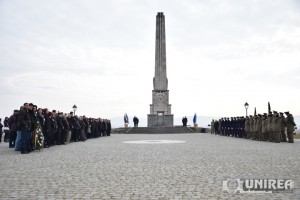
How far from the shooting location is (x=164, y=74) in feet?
168

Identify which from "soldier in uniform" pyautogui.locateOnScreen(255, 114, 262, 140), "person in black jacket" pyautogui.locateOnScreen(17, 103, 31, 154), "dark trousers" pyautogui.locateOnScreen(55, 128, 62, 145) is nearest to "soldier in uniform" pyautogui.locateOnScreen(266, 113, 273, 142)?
"soldier in uniform" pyautogui.locateOnScreen(255, 114, 262, 140)

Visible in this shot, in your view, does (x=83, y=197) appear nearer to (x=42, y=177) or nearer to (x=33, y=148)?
(x=42, y=177)

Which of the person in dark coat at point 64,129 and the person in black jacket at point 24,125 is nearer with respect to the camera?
the person in black jacket at point 24,125

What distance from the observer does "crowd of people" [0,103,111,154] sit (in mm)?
13961

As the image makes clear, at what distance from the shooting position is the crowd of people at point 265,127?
20.7 m

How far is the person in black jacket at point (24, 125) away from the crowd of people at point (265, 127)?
15.1 metres

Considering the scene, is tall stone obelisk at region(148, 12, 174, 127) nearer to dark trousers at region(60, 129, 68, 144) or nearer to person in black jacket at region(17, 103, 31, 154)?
dark trousers at region(60, 129, 68, 144)

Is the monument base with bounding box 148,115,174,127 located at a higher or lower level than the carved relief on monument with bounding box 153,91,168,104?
lower

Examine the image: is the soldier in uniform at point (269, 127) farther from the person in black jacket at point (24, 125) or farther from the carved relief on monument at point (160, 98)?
the carved relief on monument at point (160, 98)

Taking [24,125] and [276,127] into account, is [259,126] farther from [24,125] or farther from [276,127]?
[24,125]

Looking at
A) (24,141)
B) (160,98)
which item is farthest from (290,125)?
(160,98)

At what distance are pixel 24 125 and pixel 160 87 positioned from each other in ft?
126

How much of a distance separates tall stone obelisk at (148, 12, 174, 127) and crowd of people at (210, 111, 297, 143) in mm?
20268

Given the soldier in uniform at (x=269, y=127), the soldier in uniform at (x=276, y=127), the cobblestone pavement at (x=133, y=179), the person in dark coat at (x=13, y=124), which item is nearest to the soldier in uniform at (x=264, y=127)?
the soldier in uniform at (x=269, y=127)
